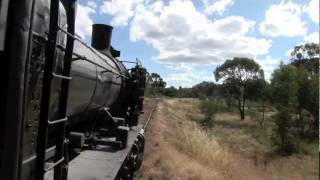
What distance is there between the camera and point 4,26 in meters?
3.39

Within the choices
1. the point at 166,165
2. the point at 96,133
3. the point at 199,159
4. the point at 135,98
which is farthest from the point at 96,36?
the point at 199,159

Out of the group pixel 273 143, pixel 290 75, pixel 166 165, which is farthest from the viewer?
pixel 290 75

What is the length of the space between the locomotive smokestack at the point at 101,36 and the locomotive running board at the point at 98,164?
146 inches

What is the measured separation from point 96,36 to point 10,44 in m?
9.07

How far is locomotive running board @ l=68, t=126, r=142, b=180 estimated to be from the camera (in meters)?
6.73

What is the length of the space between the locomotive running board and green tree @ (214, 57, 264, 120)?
7188cm

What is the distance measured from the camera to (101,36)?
41.1 ft

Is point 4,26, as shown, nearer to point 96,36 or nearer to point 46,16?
point 46,16

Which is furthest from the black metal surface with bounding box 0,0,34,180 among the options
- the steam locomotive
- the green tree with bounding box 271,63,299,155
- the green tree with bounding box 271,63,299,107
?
the green tree with bounding box 271,63,299,107

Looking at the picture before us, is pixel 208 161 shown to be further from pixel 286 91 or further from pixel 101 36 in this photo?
pixel 286 91

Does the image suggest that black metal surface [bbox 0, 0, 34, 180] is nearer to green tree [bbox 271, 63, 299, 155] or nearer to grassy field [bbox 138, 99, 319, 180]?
grassy field [bbox 138, 99, 319, 180]

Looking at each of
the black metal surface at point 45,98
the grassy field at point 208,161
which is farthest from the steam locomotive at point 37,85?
the grassy field at point 208,161

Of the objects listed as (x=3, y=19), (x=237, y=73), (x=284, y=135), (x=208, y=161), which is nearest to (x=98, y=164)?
(x=3, y=19)

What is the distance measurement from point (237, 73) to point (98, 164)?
270ft
